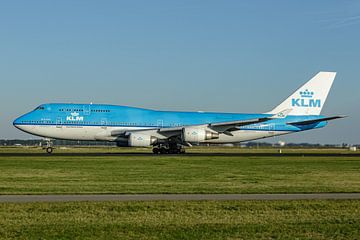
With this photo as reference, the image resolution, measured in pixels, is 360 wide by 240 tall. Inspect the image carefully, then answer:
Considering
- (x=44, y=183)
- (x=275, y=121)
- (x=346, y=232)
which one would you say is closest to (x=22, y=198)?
(x=44, y=183)

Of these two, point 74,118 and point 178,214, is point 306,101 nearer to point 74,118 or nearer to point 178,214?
point 74,118

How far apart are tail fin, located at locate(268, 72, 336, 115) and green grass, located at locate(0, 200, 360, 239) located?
45355 mm

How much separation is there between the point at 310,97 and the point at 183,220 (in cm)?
5076

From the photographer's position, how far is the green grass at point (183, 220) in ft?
38.5

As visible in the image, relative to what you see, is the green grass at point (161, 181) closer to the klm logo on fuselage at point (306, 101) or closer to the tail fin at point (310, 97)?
the tail fin at point (310, 97)

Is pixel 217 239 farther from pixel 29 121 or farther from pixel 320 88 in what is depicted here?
pixel 320 88

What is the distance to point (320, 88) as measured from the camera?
206 feet

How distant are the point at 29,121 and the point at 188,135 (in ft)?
48.6

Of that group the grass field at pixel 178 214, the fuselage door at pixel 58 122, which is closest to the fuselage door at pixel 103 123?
the fuselage door at pixel 58 122

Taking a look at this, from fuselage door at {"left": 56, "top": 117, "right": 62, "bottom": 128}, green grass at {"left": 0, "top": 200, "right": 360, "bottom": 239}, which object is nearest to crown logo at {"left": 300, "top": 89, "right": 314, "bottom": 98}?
fuselage door at {"left": 56, "top": 117, "right": 62, "bottom": 128}

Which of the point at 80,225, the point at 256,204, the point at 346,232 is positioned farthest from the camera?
the point at 256,204

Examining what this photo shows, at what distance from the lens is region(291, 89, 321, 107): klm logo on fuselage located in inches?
2437

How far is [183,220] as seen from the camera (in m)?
13.5

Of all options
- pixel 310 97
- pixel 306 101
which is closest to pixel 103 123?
pixel 306 101
